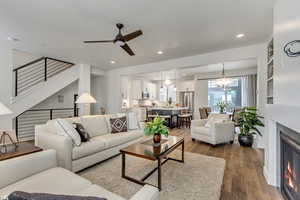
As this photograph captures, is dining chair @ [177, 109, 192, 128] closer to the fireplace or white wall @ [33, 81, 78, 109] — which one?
white wall @ [33, 81, 78, 109]

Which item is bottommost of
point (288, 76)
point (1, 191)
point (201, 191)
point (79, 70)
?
point (201, 191)

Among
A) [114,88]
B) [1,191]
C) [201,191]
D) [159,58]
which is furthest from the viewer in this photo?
[114,88]

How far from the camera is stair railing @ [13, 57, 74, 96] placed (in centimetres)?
506

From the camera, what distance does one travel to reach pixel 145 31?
10.3 ft

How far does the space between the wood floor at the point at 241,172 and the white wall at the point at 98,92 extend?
4.88 m

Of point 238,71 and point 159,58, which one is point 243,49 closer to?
point 159,58

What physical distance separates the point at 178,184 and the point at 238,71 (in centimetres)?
644

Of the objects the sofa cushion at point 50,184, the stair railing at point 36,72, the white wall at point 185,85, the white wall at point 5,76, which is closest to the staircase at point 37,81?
the stair railing at point 36,72

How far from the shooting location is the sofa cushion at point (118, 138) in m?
3.01

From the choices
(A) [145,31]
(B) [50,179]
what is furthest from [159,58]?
(B) [50,179]

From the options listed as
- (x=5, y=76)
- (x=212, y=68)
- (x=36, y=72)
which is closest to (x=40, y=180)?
(x=5, y=76)

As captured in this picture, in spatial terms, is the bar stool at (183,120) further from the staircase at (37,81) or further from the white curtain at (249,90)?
the staircase at (37,81)

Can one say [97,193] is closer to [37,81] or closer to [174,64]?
[174,64]

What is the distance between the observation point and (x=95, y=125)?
136 inches
